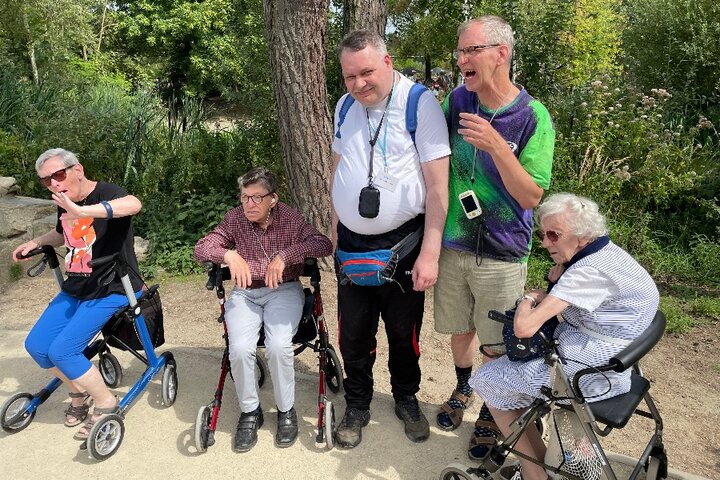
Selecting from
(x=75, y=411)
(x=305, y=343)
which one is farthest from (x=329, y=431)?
(x=75, y=411)

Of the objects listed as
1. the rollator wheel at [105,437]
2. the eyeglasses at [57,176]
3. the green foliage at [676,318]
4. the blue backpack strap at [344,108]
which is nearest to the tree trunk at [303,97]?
the blue backpack strap at [344,108]

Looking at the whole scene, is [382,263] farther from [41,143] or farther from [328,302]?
[41,143]

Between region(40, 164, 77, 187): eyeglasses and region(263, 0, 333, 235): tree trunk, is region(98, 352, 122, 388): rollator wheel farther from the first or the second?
region(263, 0, 333, 235): tree trunk

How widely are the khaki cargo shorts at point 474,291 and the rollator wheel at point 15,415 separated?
7.92ft

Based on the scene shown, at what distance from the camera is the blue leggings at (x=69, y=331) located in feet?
10.6

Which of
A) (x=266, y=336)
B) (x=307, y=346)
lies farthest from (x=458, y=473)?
(x=266, y=336)

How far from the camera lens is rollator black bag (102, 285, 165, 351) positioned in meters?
3.50

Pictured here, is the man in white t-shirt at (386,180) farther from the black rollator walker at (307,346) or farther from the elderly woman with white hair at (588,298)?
the elderly woman with white hair at (588,298)

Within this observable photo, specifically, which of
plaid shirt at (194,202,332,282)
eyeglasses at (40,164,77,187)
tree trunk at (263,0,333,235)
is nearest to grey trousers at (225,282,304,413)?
plaid shirt at (194,202,332,282)

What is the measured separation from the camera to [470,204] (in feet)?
8.83

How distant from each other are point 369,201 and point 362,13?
287cm

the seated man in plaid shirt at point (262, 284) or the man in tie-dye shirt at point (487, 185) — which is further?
the seated man in plaid shirt at point (262, 284)

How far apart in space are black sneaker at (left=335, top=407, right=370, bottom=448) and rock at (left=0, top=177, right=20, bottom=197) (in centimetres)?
479

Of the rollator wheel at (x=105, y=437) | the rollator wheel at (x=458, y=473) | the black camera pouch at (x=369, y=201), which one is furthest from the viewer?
the rollator wheel at (x=105, y=437)
